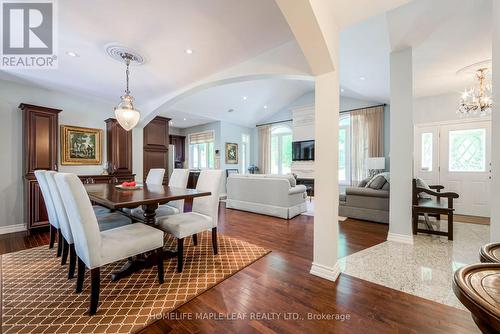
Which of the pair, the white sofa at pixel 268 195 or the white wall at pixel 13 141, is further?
the white sofa at pixel 268 195

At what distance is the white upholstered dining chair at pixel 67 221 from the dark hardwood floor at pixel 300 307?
1.24 metres

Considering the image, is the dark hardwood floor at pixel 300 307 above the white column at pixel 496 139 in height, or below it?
below

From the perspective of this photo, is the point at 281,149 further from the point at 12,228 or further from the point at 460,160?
the point at 12,228

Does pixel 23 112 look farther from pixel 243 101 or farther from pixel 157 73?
pixel 243 101

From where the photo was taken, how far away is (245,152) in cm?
900

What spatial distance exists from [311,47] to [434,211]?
3.03 metres

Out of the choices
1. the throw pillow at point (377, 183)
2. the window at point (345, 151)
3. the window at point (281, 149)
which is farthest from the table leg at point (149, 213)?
the window at point (281, 149)

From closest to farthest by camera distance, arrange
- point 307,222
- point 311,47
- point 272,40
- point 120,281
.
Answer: point 311,47 → point 120,281 → point 272,40 → point 307,222

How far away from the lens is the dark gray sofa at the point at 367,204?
12.9ft

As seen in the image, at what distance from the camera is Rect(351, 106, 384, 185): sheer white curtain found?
606 cm

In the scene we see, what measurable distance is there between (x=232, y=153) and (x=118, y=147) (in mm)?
4215

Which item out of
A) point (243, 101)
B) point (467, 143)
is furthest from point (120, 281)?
point (467, 143)

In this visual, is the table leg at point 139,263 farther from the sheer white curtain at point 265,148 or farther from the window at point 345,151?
the sheer white curtain at point 265,148

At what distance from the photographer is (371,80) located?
445 centimetres
